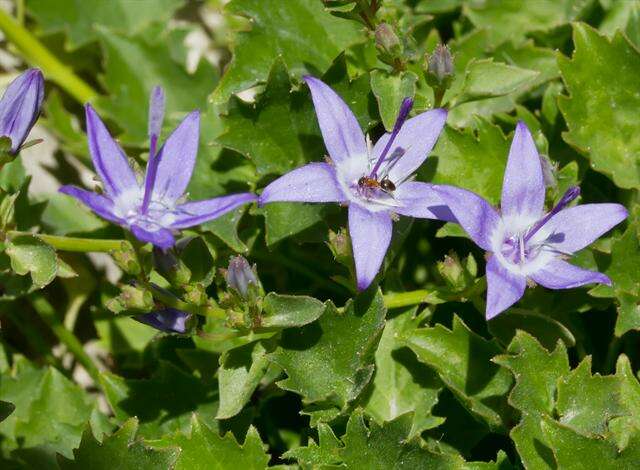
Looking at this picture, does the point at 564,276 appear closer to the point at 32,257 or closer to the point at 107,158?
the point at 107,158

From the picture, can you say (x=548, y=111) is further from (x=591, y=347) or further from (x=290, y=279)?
(x=290, y=279)

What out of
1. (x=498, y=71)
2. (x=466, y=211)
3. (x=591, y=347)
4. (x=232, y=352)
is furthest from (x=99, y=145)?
(x=591, y=347)

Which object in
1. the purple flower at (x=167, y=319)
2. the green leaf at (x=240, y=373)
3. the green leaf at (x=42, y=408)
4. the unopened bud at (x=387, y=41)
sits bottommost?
the green leaf at (x=42, y=408)

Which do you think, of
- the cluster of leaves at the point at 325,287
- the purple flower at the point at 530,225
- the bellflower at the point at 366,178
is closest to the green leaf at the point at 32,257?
the cluster of leaves at the point at 325,287

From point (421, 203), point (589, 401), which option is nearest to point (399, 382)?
point (589, 401)

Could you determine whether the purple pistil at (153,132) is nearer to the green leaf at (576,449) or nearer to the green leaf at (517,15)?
the green leaf at (576,449)

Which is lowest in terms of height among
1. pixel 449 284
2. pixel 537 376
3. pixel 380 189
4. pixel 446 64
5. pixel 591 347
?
pixel 591 347
